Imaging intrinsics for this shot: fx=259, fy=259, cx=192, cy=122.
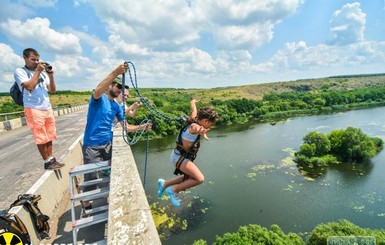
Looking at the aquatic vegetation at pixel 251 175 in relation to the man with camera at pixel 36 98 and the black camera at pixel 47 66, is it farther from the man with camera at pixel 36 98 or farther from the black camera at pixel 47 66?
the black camera at pixel 47 66

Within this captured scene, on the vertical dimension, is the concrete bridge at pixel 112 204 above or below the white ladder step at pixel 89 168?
below

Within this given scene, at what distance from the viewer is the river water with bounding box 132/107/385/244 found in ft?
75.6

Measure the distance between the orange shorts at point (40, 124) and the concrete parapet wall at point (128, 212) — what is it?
2205 millimetres

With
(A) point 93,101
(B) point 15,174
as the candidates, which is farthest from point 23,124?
(A) point 93,101

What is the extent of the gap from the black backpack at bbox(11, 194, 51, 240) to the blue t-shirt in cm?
133

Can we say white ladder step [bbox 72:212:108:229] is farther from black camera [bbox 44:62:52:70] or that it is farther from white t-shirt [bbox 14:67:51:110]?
black camera [bbox 44:62:52:70]

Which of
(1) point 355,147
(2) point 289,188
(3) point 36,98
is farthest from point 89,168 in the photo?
(1) point 355,147

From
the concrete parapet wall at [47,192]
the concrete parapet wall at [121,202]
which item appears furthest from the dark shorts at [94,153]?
the concrete parapet wall at [47,192]

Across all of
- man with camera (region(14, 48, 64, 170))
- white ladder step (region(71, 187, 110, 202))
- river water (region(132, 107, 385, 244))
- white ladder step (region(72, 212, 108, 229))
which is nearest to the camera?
white ladder step (region(72, 212, 108, 229))

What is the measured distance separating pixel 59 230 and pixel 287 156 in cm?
3800

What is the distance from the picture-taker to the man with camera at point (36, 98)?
17.5 ft

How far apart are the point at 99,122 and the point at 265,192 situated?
86.1 feet

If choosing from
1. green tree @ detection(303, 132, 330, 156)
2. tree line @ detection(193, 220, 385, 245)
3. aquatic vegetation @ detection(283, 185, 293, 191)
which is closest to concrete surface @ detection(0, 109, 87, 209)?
tree line @ detection(193, 220, 385, 245)

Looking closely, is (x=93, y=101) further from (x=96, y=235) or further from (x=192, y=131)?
(x=96, y=235)
